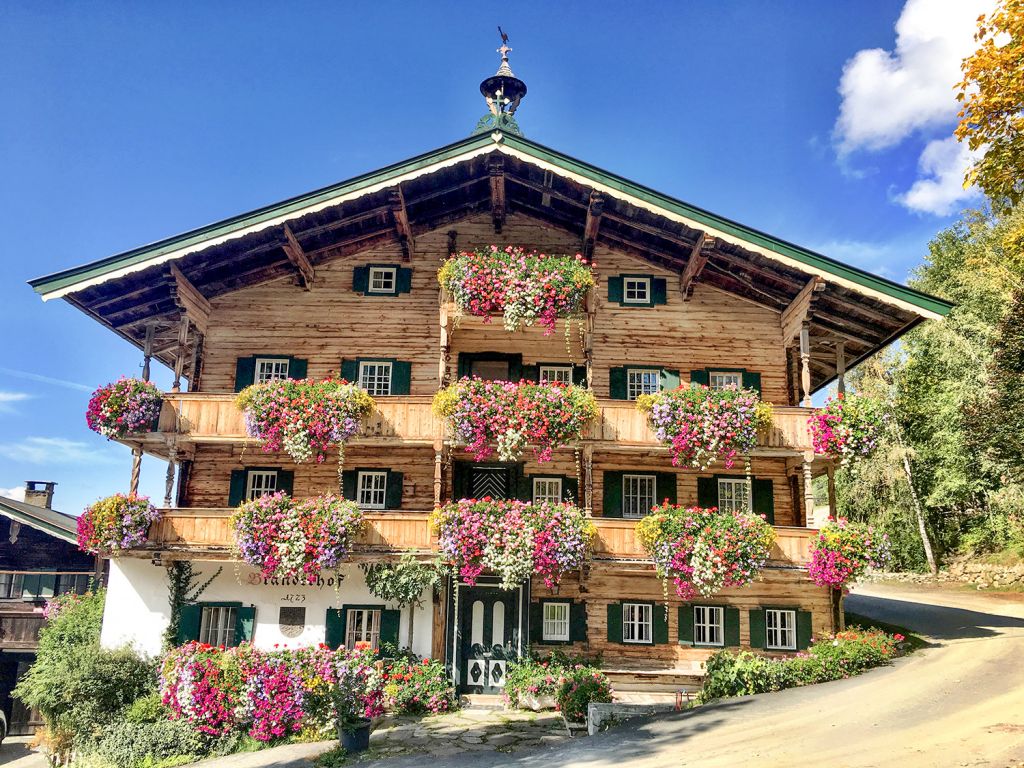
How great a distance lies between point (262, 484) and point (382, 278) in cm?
668

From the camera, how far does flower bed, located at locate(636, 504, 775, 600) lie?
17.7 meters

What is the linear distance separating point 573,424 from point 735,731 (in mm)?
7588

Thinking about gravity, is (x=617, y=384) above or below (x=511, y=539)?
above

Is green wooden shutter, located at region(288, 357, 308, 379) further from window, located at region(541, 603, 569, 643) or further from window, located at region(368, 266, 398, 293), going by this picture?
window, located at region(541, 603, 569, 643)

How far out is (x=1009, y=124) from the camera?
11.0m

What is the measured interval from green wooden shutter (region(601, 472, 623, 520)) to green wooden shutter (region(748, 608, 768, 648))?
4.21 m

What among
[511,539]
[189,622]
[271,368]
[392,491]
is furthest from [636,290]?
[189,622]

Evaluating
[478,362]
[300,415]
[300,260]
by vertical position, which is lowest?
[300,415]

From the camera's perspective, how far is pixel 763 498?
21.2m

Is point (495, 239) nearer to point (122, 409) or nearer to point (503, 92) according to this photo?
point (503, 92)

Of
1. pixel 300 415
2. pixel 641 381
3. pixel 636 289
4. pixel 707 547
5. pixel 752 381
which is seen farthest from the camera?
pixel 636 289

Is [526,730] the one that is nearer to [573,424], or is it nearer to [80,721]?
[573,424]

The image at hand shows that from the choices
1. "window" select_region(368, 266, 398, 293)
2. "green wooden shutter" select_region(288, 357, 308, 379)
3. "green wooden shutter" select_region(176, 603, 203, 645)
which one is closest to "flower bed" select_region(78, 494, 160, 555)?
"green wooden shutter" select_region(176, 603, 203, 645)

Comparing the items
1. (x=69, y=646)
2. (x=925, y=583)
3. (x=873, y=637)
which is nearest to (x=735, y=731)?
(x=873, y=637)
